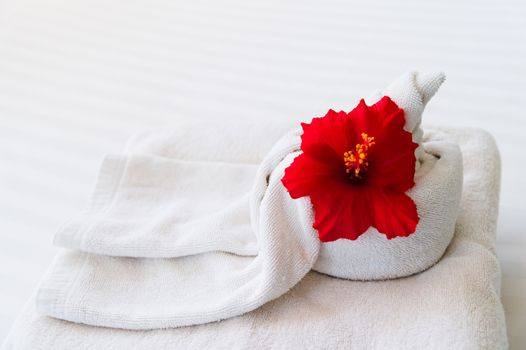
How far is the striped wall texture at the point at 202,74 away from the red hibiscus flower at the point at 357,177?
15.6 inches

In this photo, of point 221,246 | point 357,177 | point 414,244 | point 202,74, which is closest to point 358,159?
point 357,177

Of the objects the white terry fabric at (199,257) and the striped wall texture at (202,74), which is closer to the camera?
the white terry fabric at (199,257)

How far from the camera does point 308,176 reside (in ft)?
2.57

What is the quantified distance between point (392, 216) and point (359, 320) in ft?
0.45

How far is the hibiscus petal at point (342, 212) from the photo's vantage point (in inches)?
30.4

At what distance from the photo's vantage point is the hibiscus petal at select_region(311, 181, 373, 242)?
77 centimetres

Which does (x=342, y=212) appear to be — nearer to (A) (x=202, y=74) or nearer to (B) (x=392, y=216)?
(B) (x=392, y=216)

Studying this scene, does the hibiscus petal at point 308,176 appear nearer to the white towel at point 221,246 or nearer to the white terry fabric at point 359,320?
the white towel at point 221,246

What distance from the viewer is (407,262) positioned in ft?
2.76

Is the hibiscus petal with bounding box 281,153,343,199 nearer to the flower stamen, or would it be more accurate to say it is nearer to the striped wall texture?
the flower stamen

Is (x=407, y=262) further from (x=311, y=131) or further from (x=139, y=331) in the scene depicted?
(x=139, y=331)

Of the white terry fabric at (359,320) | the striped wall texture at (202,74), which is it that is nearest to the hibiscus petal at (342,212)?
the white terry fabric at (359,320)

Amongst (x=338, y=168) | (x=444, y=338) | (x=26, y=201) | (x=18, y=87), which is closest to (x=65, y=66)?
(x=18, y=87)

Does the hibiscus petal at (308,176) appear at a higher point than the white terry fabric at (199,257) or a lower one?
higher
